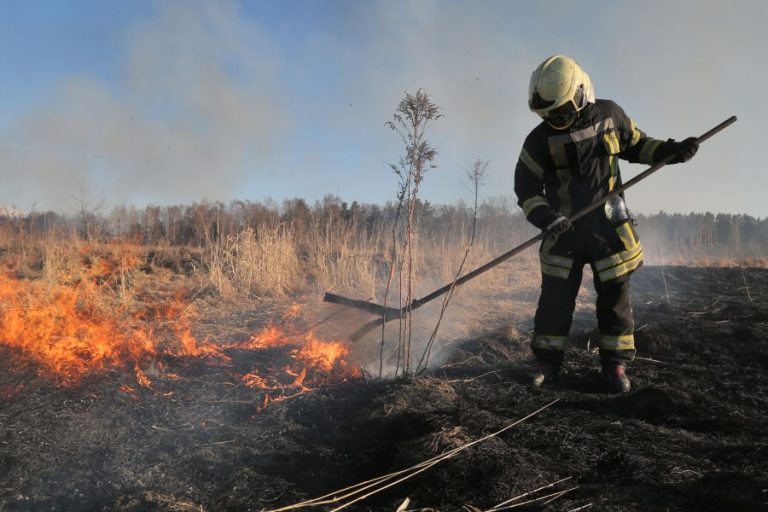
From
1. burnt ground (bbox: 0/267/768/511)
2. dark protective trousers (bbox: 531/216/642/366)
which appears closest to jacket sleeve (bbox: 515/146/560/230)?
dark protective trousers (bbox: 531/216/642/366)

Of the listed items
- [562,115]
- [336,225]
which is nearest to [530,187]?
[562,115]

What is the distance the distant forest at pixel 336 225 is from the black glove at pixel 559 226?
1.64 meters

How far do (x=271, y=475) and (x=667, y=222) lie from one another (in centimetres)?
2424

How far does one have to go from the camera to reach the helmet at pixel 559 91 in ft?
10.4

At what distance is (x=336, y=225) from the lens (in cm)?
905

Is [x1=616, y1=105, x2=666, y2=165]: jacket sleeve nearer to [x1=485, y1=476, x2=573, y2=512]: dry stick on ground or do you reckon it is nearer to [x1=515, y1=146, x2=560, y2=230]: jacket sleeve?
[x1=515, y1=146, x2=560, y2=230]: jacket sleeve

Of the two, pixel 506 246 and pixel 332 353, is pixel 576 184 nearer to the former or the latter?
pixel 332 353

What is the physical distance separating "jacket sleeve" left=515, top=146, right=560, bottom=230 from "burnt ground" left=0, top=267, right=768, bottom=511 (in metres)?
1.21

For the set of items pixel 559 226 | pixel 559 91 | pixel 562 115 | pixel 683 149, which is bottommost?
pixel 559 226

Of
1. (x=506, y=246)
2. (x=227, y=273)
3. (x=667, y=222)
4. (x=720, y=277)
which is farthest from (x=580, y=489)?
(x=667, y=222)

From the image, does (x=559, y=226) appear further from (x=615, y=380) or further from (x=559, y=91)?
(x=615, y=380)

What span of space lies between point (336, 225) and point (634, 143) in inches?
243

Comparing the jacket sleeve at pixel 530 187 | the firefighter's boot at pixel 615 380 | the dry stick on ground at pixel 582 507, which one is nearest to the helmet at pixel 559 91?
the jacket sleeve at pixel 530 187

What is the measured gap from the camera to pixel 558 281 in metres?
3.47
